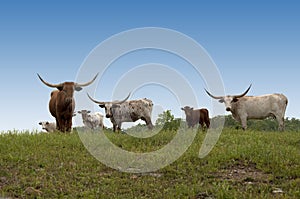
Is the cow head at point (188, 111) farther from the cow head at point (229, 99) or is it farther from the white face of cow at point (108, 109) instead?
the white face of cow at point (108, 109)

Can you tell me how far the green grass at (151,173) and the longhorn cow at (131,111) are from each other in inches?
416

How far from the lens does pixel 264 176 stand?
11672 mm

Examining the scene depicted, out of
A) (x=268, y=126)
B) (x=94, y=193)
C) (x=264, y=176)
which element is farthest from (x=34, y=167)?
(x=268, y=126)

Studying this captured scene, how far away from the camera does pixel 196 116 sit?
90.5 feet

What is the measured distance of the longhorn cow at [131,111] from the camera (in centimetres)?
2598

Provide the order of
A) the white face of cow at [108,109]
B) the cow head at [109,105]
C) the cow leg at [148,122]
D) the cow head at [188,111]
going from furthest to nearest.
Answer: the cow head at [188,111], the cow leg at [148,122], the cow head at [109,105], the white face of cow at [108,109]

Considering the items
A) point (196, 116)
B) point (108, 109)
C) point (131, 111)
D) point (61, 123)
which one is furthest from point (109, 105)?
point (196, 116)

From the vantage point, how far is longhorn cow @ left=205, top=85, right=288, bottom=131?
25812 millimetres

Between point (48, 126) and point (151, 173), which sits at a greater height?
point (48, 126)

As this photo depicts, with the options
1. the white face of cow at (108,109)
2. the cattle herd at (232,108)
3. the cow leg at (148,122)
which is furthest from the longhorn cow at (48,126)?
the cow leg at (148,122)

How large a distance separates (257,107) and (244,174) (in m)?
14.7

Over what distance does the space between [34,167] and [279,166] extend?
6.77 metres

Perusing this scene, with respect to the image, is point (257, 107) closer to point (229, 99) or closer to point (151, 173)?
point (229, 99)

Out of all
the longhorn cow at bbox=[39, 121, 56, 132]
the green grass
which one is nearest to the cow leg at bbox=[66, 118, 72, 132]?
the green grass
